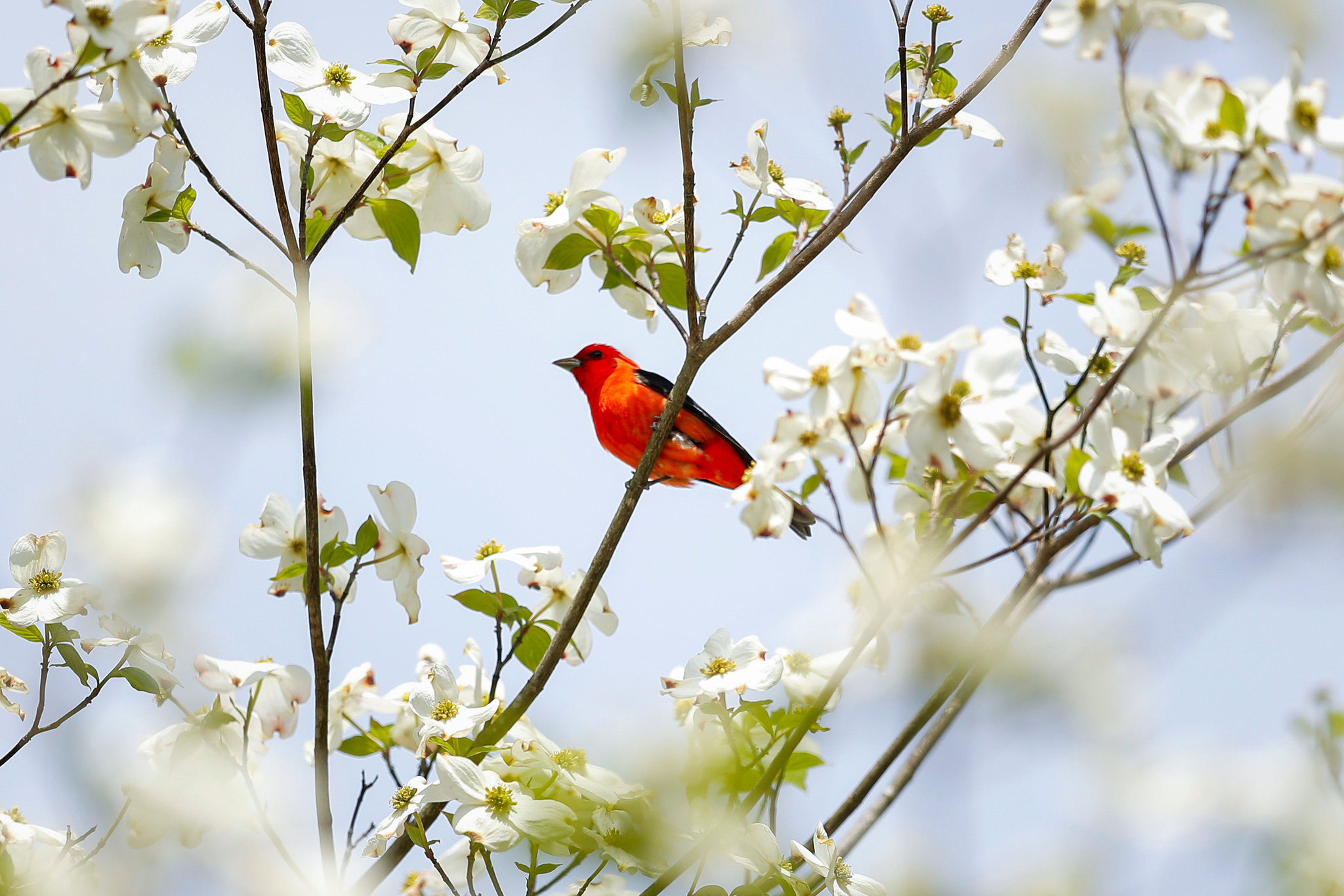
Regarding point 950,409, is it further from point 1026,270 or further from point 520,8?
point 520,8

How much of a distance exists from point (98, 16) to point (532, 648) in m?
1.20

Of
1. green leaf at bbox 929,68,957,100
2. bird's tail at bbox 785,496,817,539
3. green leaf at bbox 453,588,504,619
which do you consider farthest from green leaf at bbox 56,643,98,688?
bird's tail at bbox 785,496,817,539

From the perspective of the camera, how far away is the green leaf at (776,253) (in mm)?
1796

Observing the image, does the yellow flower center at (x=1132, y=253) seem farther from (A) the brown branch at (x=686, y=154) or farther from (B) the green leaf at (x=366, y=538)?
(B) the green leaf at (x=366, y=538)

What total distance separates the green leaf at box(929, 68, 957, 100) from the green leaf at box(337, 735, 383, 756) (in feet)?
5.30

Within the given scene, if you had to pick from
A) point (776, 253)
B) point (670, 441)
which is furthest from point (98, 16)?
point (670, 441)

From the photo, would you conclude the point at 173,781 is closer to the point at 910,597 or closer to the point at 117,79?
the point at 117,79

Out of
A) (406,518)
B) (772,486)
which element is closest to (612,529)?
(406,518)

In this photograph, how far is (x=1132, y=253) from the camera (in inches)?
67.4

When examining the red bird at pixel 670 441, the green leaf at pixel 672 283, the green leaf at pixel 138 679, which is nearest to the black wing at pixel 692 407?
the red bird at pixel 670 441

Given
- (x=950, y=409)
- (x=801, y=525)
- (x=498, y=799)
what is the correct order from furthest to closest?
(x=801, y=525)
(x=498, y=799)
(x=950, y=409)

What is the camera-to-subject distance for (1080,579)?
176 cm

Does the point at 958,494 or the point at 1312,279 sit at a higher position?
the point at 1312,279

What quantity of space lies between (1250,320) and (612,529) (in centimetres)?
107
